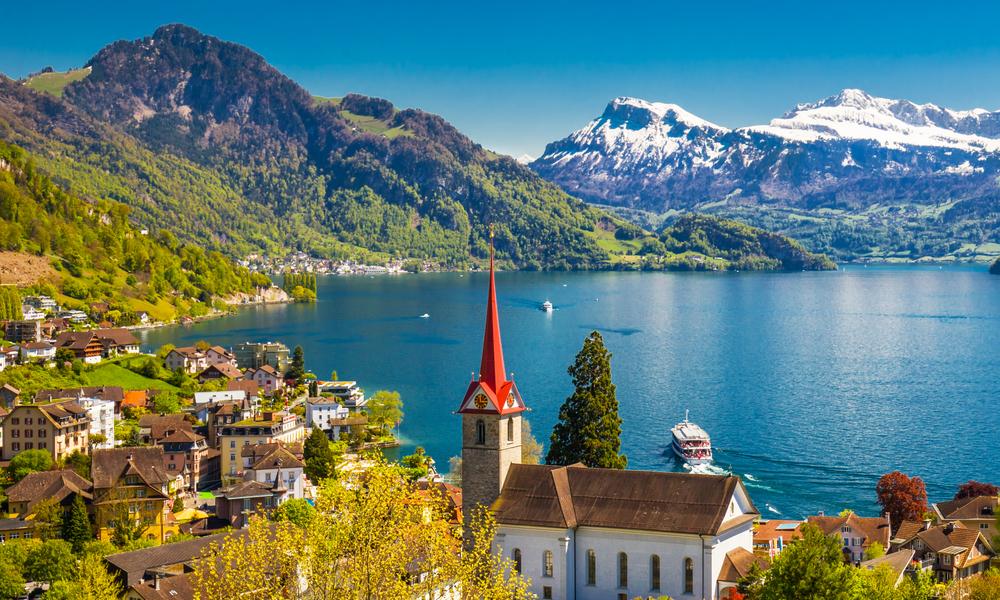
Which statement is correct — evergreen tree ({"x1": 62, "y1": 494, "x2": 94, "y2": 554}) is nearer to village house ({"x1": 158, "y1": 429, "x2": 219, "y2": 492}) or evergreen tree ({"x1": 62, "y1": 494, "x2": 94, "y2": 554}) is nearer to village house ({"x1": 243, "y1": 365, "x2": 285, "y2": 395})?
village house ({"x1": 158, "y1": 429, "x2": 219, "y2": 492})

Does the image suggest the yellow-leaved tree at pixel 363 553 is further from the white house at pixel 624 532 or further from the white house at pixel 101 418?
the white house at pixel 101 418

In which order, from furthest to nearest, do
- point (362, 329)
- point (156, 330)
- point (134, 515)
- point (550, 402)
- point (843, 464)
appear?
point (362, 329) → point (156, 330) → point (550, 402) → point (843, 464) → point (134, 515)

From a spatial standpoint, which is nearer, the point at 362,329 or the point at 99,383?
the point at 99,383

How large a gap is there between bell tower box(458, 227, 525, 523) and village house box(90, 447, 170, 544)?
24.3m

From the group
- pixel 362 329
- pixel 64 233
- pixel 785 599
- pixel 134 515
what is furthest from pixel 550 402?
pixel 64 233

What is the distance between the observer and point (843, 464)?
79125 millimetres

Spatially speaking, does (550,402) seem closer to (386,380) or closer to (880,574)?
(386,380)

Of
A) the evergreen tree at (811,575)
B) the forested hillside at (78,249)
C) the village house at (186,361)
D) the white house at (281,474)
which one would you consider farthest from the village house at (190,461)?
the forested hillside at (78,249)

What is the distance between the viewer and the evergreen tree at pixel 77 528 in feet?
178

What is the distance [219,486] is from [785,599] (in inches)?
1967

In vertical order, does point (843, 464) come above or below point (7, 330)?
below

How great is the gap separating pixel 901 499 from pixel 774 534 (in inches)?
401

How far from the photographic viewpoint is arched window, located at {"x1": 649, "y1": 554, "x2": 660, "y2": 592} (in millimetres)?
37562

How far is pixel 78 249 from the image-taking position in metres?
175
